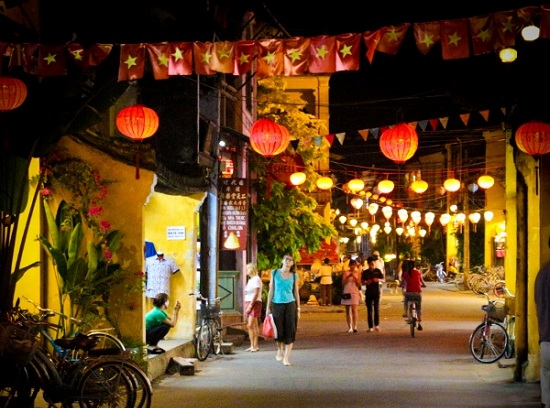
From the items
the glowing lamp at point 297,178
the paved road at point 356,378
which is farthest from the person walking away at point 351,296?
the glowing lamp at point 297,178

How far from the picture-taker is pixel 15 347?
10117mm

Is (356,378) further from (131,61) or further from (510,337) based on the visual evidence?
(131,61)

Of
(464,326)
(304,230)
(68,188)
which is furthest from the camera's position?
(304,230)

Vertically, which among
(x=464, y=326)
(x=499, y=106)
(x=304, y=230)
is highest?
(x=499, y=106)

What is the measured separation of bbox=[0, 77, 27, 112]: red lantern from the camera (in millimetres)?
12302

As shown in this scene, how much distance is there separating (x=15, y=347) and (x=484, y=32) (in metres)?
6.93

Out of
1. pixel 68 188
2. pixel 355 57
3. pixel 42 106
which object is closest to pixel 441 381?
pixel 355 57

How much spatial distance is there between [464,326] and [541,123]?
1408 centimetres

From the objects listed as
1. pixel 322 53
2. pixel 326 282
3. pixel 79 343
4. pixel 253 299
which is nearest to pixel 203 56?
pixel 322 53

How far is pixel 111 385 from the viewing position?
10.7m

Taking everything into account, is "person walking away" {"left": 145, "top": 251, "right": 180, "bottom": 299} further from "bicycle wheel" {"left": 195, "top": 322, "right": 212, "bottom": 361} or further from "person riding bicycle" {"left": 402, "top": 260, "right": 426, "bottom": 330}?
"person riding bicycle" {"left": 402, "top": 260, "right": 426, "bottom": 330}

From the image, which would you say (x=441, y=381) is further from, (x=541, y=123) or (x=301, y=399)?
(x=541, y=123)

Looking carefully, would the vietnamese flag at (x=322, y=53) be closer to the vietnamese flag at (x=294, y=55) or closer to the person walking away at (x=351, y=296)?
the vietnamese flag at (x=294, y=55)

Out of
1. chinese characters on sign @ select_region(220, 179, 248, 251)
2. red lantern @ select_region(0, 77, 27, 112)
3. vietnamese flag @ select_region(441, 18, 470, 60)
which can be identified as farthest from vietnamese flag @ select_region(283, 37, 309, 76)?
chinese characters on sign @ select_region(220, 179, 248, 251)
